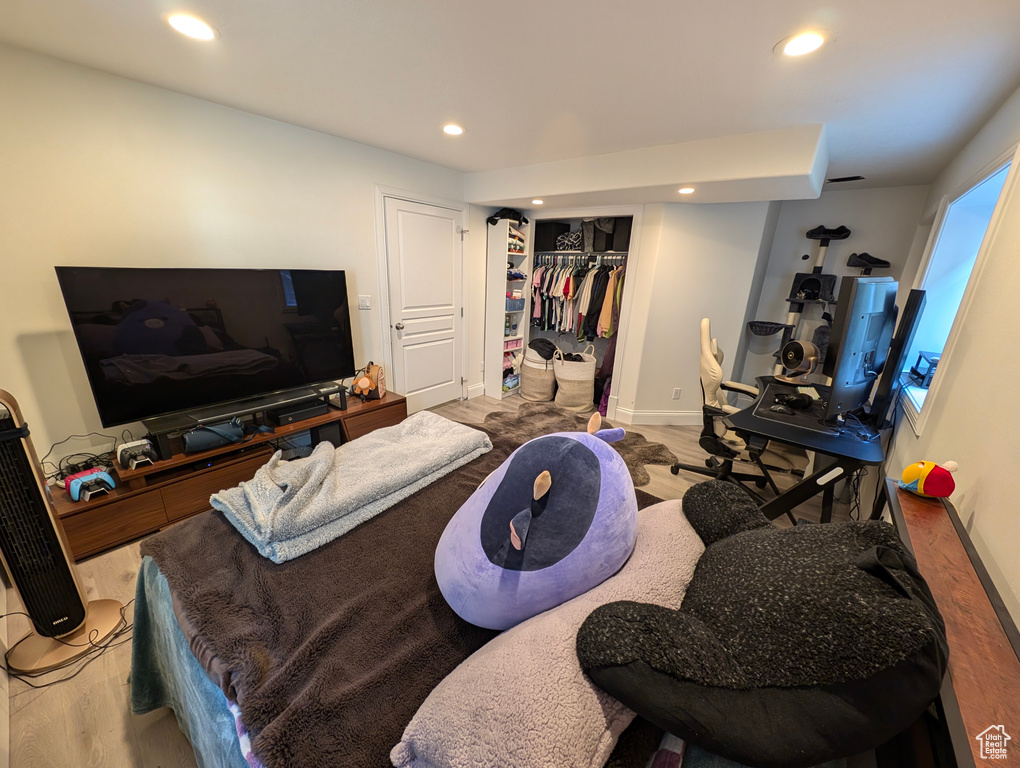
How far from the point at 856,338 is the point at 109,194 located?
3.55 meters

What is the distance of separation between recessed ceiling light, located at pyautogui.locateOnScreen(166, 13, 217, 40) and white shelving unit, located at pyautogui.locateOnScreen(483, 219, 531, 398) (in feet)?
8.42

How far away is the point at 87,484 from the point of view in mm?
1771

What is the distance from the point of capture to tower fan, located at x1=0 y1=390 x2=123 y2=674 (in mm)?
1211

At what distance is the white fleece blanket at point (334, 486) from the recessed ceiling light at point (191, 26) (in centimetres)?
161

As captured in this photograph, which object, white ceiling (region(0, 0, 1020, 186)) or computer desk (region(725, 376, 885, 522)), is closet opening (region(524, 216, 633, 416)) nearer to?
white ceiling (region(0, 0, 1020, 186))

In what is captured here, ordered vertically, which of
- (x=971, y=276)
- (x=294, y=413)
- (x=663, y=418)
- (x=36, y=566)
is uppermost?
(x=971, y=276)

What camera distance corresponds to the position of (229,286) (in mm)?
2141

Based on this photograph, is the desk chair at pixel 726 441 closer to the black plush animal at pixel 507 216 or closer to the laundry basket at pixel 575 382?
the laundry basket at pixel 575 382

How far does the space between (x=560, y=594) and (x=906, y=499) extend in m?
1.15

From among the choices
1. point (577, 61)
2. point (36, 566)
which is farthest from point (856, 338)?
point (36, 566)

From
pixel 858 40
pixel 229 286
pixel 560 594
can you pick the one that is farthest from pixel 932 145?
pixel 229 286

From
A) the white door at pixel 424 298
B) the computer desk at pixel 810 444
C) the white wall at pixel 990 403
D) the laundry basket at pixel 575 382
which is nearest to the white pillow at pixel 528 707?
the white wall at pixel 990 403

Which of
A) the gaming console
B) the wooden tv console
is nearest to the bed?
the wooden tv console

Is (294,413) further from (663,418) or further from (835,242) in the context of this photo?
(835,242)
